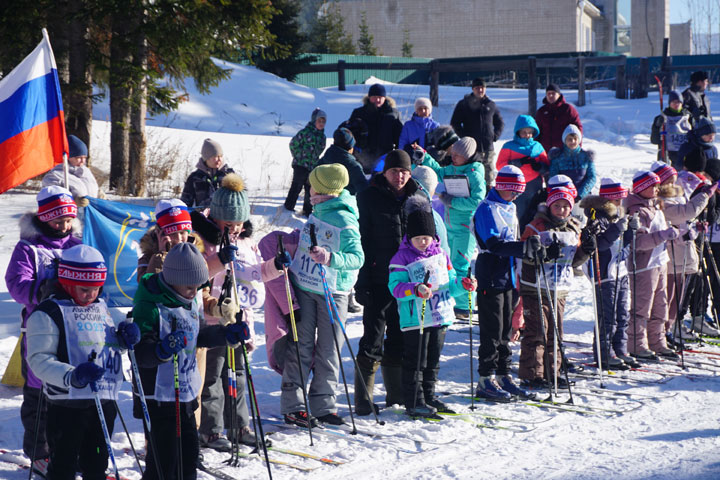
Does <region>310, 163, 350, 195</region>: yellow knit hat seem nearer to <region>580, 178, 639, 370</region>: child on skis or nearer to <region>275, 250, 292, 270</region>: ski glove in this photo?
<region>275, 250, 292, 270</region>: ski glove

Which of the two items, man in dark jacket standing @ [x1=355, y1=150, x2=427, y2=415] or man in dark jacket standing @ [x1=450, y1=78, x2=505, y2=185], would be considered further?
man in dark jacket standing @ [x1=450, y1=78, x2=505, y2=185]

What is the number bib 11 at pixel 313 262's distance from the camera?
6.09m

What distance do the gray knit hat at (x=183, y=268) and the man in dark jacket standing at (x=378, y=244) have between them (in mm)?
2281

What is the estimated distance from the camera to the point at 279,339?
6172 mm

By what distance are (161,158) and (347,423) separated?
917 cm

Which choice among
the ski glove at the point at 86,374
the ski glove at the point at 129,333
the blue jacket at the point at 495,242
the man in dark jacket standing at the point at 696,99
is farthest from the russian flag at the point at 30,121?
the man in dark jacket standing at the point at 696,99

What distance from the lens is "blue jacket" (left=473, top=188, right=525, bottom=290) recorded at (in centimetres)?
670

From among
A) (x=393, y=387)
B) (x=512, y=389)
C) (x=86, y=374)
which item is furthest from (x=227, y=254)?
(x=512, y=389)

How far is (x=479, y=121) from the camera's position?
11.7m

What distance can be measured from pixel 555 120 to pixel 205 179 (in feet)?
18.9

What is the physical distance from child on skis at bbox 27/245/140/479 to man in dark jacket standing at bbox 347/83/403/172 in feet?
22.4

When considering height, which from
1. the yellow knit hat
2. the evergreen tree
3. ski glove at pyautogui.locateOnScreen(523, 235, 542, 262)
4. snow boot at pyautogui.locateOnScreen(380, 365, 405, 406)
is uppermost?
the evergreen tree

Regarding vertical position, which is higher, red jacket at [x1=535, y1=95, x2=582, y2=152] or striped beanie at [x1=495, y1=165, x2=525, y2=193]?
red jacket at [x1=535, y1=95, x2=582, y2=152]

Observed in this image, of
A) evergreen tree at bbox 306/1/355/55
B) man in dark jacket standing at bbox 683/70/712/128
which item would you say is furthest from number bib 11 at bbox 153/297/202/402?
evergreen tree at bbox 306/1/355/55
